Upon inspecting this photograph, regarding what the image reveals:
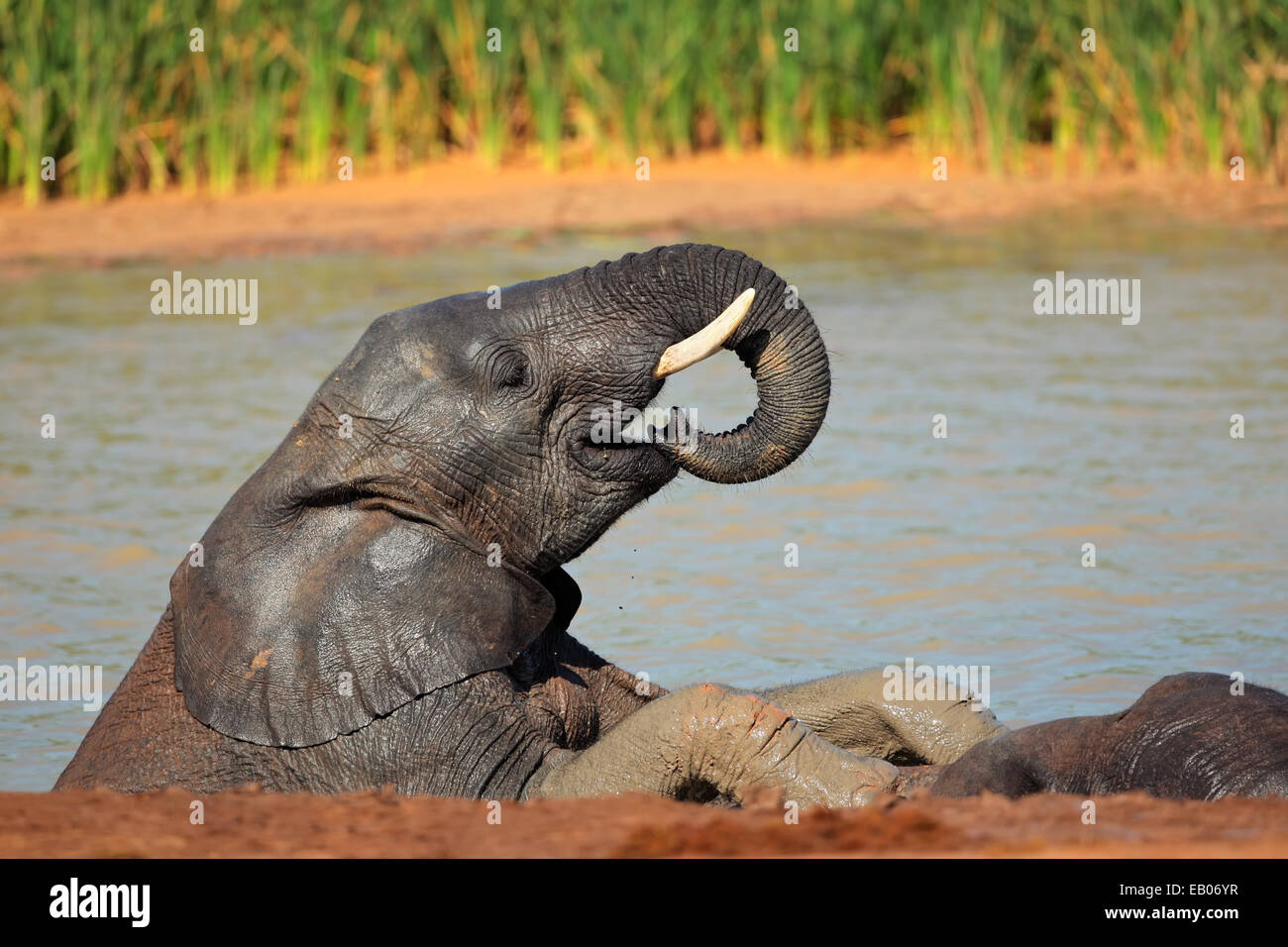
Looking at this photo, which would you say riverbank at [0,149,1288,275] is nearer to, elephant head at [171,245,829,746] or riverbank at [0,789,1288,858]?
elephant head at [171,245,829,746]

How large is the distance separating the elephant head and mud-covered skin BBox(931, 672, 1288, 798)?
944 mm

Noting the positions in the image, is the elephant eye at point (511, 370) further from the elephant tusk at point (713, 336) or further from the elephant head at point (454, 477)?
the elephant tusk at point (713, 336)

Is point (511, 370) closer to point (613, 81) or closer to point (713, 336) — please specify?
point (713, 336)

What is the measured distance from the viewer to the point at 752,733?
16.1 ft

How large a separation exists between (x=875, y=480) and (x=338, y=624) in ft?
18.7

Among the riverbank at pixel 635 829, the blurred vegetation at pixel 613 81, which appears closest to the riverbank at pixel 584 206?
the blurred vegetation at pixel 613 81

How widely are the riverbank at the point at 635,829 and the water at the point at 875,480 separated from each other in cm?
235

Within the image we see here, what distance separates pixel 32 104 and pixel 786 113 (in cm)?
694

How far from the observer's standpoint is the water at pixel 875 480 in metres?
7.96

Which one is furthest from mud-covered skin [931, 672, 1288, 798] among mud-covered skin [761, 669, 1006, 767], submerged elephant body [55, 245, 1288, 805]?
mud-covered skin [761, 669, 1006, 767]

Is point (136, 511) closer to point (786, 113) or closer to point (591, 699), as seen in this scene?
point (591, 699)

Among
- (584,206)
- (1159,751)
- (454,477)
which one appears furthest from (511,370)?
(584,206)

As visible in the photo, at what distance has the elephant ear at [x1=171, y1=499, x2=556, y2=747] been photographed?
508 centimetres

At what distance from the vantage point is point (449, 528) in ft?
17.0
